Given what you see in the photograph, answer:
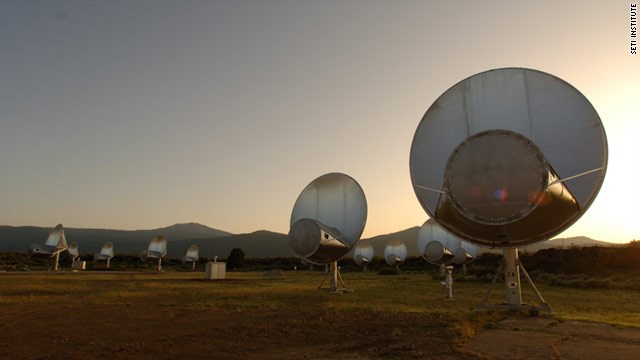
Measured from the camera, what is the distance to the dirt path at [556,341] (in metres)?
6.43

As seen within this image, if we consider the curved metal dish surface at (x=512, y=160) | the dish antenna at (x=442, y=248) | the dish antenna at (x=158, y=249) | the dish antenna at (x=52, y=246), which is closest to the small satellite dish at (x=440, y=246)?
the dish antenna at (x=442, y=248)

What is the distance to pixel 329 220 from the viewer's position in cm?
2012

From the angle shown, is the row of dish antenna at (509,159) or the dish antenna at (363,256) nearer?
the row of dish antenna at (509,159)

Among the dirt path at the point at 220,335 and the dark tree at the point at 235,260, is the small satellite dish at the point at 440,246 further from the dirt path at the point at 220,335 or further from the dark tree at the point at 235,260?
the dark tree at the point at 235,260

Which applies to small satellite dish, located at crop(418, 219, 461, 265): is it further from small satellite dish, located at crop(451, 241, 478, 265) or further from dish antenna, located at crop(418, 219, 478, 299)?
small satellite dish, located at crop(451, 241, 478, 265)

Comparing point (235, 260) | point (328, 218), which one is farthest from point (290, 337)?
point (235, 260)

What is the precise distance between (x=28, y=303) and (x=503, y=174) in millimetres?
17722

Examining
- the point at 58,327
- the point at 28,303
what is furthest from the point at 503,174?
the point at 28,303

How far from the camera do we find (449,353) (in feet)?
21.5

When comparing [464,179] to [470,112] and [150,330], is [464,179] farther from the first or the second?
[150,330]

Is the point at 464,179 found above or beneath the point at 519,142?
beneath

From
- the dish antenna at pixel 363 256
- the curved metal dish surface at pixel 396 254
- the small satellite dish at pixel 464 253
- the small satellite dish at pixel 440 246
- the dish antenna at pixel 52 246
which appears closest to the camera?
the small satellite dish at pixel 440 246

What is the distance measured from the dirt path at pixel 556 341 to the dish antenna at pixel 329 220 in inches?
390

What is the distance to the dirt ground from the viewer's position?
21.9 feet
